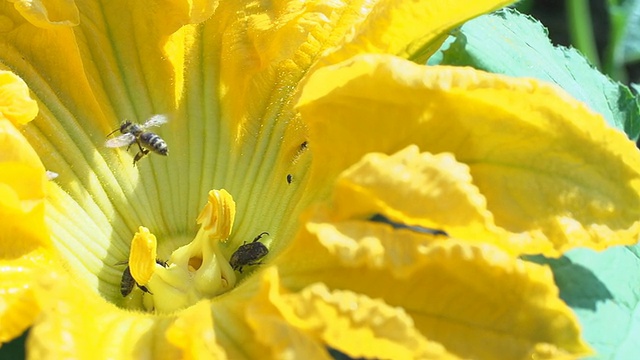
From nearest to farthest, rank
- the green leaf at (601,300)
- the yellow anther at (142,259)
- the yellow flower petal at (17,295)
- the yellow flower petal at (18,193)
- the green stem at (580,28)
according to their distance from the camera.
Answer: the yellow flower petal at (17,295), the yellow flower petal at (18,193), the green leaf at (601,300), the yellow anther at (142,259), the green stem at (580,28)

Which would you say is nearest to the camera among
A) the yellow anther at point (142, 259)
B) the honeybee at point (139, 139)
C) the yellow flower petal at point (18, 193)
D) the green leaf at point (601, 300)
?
the yellow flower petal at point (18, 193)

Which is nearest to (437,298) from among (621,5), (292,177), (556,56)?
(292,177)

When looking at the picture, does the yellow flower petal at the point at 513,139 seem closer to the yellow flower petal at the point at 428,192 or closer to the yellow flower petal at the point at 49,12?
the yellow flower petal at the point at 428,192

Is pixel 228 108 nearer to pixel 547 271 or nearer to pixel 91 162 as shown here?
pixel 91 162

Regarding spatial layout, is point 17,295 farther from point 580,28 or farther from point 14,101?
point 580,28

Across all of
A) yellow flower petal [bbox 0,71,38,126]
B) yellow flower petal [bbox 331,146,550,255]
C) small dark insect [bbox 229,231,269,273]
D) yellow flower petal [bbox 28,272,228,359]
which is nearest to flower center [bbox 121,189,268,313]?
small dark insect [bbox 229,231,269,273]

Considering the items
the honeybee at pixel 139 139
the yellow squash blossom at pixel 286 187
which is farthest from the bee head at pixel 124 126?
the yellow squash blossom at pixel 286 187

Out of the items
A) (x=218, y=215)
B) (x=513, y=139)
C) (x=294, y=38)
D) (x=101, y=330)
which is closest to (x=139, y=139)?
(x=218, y=215)
